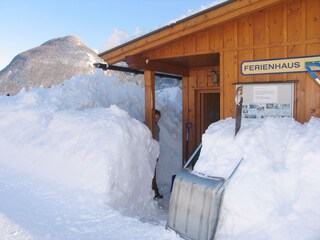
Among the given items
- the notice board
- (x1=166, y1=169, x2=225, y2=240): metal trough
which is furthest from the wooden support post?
(x1=166, y1=169, x2=225, y2=240): metal trough

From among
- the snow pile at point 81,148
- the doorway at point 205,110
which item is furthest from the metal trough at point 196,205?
the doorway at point 205,110

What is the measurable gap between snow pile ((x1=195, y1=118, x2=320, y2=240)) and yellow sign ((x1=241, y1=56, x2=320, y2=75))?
41.6 inches

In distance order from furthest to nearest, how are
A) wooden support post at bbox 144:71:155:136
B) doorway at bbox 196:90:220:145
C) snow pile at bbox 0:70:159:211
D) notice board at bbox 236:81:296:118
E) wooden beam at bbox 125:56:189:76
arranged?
1. doorway at bbox 196:90:220:145
2. wooden support post at bbox 144:71:155:136
3. wooden beam at bbox 125:56:189:76
4. snow pile at bbox 0:70:159:211
5. notice board at bbox 236:81:296:118

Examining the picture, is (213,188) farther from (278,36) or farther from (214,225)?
(278,36)

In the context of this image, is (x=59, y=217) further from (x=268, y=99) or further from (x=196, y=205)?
(x=268, y=99)

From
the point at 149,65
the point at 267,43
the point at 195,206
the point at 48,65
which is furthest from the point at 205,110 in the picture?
the point at 48,65

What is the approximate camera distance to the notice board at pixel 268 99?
18.7 ft

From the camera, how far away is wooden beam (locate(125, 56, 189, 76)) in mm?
7426

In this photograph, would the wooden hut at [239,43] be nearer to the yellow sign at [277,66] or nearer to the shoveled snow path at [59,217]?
the yellow sign at [277,66]

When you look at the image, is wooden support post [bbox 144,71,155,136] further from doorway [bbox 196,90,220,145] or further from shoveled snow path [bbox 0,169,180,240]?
shoveled snow path [bbox 0,169,180,240]

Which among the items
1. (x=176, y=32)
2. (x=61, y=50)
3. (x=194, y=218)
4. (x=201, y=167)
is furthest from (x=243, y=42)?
(x=61, y=50)

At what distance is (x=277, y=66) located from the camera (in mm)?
5828

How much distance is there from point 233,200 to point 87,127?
3911 mm

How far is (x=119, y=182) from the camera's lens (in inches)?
242
